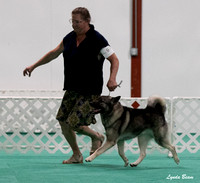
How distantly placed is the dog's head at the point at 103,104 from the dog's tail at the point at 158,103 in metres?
0.36

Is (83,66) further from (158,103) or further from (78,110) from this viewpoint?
(158,103)

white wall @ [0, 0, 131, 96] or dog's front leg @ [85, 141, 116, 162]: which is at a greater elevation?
white wall @ [0, 0, 131, 96]

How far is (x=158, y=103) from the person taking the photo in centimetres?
458

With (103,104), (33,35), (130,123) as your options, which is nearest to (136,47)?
(33,35)

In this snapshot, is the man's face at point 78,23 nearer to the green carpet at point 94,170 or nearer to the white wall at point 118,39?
the green carpet at point 94,170

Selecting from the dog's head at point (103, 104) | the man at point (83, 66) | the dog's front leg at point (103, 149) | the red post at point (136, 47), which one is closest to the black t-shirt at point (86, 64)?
the man at point (83, 66)

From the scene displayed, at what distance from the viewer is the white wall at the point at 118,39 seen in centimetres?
839

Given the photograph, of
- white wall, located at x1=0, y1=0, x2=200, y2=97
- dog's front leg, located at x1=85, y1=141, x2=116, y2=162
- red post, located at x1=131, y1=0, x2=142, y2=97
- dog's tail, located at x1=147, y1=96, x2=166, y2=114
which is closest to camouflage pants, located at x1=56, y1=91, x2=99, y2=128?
dog's front leg, located at x1=85, y1=141, x2=116, y2=162

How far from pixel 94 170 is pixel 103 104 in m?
0.49

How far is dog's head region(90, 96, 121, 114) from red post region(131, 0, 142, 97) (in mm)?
4234

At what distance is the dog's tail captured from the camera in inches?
180

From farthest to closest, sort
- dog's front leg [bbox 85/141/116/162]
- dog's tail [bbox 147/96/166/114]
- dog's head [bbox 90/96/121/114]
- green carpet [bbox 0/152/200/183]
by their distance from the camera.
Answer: dog's tail [bbox 147/96/166/114], dog's head [bbox 90/96/121/114], dog's front leg [bbox 85/141/116/162], green carpet [bbox 0/152/200/183]

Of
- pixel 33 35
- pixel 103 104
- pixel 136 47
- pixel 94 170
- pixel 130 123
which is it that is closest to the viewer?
pixel 94 170

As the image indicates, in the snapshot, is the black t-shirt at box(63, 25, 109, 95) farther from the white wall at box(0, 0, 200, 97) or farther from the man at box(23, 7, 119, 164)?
the white wall at box(0, 0, 200, 97)
